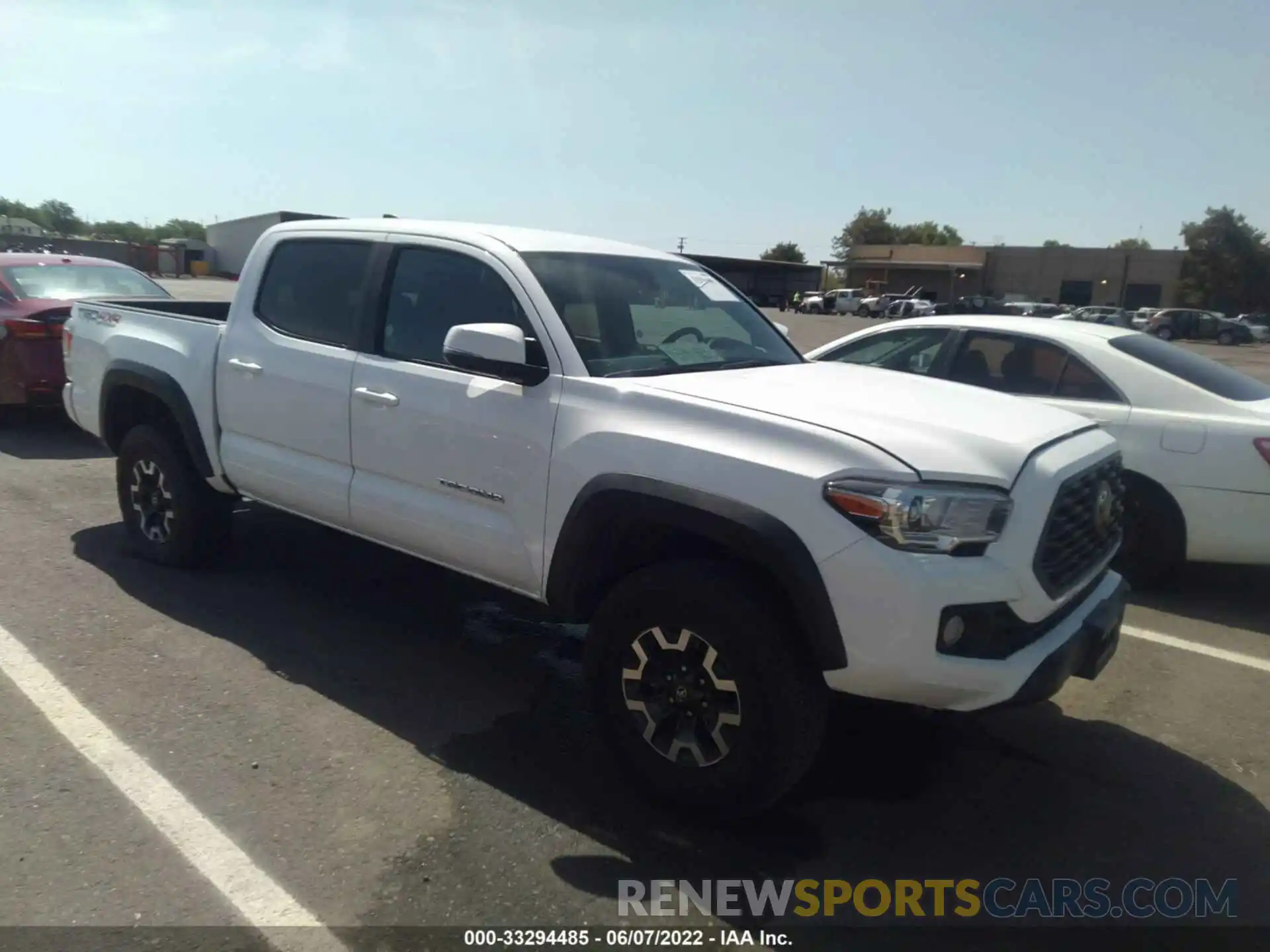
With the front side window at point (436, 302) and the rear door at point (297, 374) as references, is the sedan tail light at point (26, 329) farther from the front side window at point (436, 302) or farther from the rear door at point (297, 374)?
the front side window at point (436, 302)

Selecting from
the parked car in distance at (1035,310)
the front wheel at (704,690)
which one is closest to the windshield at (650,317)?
the front wheel at (704,690)

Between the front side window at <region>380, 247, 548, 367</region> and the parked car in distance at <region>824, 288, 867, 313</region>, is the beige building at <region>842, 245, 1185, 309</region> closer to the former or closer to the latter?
the parked car in distance at <region>824, 288, 867, 313</region>

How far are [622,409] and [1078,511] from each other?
5.30ft

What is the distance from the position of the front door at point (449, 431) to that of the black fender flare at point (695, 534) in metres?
0.18

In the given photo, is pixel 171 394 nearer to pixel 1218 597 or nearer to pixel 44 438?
pixel 44 438

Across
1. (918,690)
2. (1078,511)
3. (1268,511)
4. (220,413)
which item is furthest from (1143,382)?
(220,413)

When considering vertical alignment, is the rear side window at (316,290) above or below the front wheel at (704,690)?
above

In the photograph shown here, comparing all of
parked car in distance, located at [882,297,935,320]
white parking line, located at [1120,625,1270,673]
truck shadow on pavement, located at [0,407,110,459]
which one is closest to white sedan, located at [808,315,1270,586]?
white parking line, located at [1120,625,1270,673]

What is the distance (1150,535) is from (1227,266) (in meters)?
74.0

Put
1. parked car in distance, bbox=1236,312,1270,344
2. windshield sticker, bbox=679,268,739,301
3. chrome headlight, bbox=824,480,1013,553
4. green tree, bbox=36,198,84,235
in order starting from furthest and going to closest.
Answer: green tree, bbox=36,198,84,235, parked car in distance, bbox=1236,312,1270,344, windshield sticker, bbox=679,268,739,301, chrome headlight, bbox=824,480,1013,553

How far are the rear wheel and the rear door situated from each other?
432 centimetres

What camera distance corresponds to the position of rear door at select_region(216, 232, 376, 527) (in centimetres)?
461

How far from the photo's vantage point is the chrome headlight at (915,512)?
300cm

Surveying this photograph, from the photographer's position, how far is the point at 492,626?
523 cm
